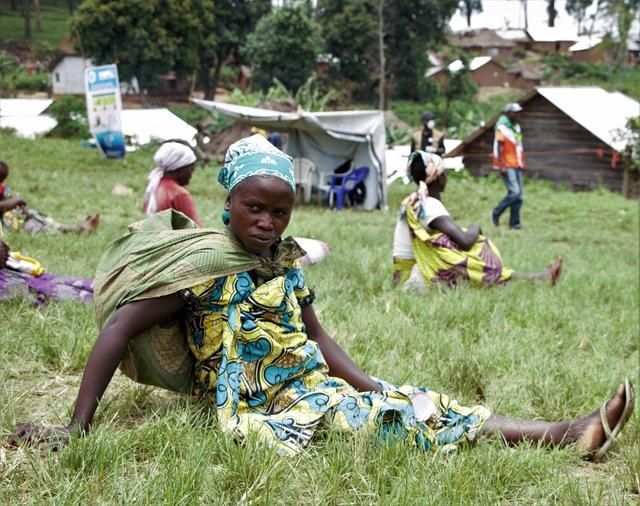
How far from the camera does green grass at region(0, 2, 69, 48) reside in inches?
1270

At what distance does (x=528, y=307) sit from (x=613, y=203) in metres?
11.1

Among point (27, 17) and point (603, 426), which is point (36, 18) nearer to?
point (27, 17)

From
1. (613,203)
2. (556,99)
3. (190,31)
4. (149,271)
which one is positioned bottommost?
(613,203)

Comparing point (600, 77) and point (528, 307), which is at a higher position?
point (600, 77)

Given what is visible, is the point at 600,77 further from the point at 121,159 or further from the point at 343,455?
the point at 343,455

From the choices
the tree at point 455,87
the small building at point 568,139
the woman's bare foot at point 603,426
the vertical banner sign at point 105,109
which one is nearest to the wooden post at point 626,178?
the small building at point 568,139

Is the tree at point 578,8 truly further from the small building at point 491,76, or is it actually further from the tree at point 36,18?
the tree at point 36,18

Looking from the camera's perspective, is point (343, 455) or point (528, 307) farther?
point (528, 307)

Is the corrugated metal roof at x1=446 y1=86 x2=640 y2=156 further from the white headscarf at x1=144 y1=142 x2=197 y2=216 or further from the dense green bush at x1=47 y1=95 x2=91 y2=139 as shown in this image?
the white headscarf at x1=144 y1=142 x2=197 y2=216

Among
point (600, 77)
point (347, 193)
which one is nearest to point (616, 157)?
point (347, 193)

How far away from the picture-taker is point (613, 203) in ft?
50.0

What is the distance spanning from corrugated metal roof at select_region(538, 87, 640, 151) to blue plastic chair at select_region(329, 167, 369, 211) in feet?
26.7

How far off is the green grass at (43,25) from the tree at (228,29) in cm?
707

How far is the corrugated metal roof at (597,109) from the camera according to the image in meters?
19.9
